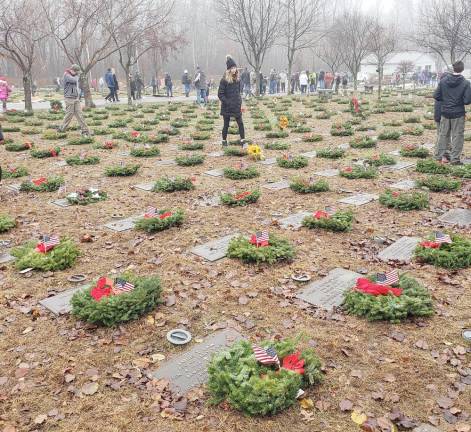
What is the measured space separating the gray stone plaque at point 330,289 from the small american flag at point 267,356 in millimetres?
1121

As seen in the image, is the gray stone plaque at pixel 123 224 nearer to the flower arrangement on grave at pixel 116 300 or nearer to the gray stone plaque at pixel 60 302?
the gray stone plaque at pixel 60 302

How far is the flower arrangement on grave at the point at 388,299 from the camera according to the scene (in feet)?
12.0

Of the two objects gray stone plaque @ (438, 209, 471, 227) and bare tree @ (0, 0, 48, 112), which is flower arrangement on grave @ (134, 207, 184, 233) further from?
bare tree @ (0, 0, 48, 112)

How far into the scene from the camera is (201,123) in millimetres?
15719

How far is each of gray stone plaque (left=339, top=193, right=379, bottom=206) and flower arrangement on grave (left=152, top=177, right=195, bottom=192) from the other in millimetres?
2487

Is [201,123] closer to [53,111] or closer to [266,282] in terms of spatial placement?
[53,111]

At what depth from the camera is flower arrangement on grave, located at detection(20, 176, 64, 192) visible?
25.0 feet

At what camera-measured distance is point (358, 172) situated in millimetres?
8125

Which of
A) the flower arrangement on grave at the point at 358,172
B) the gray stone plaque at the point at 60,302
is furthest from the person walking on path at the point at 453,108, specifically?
the gray stone plaque at the point at 60,302

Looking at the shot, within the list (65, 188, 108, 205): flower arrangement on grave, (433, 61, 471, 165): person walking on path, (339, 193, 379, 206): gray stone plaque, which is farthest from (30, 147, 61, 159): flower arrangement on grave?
(433, 61, 471, 165): person walking on path

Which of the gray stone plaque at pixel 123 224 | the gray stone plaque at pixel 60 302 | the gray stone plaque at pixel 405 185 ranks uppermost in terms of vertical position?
the gray stone plaque at pixel 405 185

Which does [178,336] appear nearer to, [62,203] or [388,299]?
[388,299]

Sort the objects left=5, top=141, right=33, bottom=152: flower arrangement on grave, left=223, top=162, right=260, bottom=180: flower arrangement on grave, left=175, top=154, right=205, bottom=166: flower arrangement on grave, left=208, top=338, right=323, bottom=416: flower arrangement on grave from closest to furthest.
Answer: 1. left=208, top=338, right=323, bottom=416: flower arrangement on grave
2. left=223, top=162, right=260, bottom=180: flower arrangement on grave
3. left=175, top=154, right=205, bottom=166: flower arrangement on grave
4. left=5, top=141, right=33, bottom=152: flower arrangement on grave

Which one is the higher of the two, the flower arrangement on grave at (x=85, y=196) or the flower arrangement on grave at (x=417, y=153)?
the flower arrangement on grave at (x=417, y=153)
